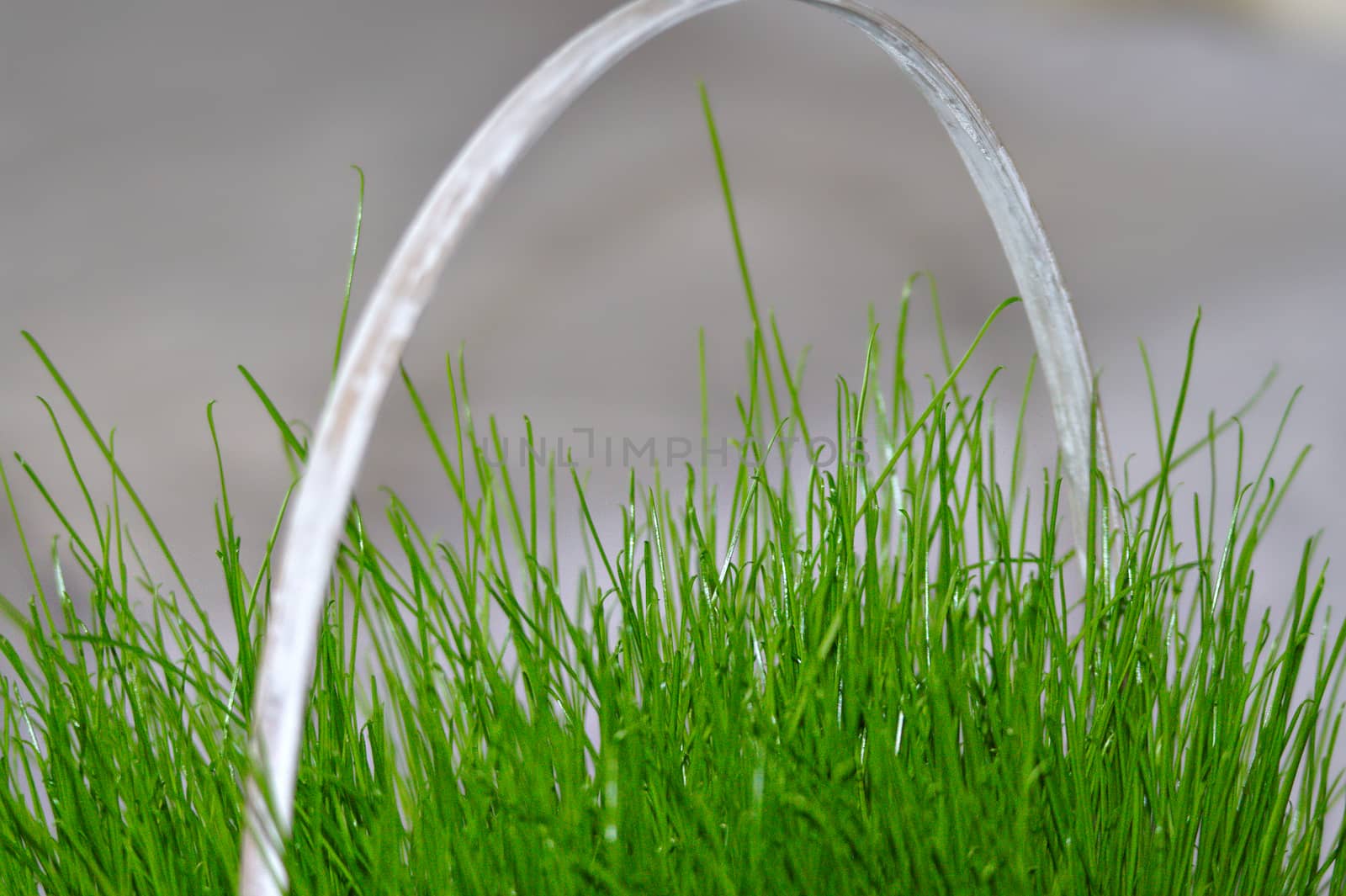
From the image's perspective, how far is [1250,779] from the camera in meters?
0.56

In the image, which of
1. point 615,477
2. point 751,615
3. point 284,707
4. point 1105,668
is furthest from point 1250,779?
point 615,477

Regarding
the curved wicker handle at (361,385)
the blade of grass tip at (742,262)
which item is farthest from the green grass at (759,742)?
the curved wicker handle at (361,385)

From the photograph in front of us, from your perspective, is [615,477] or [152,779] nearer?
[152,779]

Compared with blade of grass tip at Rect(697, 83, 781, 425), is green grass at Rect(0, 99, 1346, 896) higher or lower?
lower

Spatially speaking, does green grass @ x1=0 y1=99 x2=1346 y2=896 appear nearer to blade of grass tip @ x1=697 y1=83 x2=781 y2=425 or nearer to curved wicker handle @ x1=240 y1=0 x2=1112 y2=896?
blade of grass tip @ x1=697 y1=83 x2=781 y2=425

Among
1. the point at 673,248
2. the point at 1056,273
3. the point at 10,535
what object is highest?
the point at 673,248

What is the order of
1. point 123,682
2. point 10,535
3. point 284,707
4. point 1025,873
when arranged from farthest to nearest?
point 10,535 → point 123,682 → point 1025,873 → point 284,707

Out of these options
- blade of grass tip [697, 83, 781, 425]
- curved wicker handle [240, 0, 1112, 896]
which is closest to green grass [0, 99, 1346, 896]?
blade of grass tip [697, 83, 781, 425]

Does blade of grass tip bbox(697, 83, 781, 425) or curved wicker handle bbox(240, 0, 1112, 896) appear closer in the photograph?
curved wicker handle bbox(240, 0, 1112, 896)

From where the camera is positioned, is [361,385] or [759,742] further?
[759,742]

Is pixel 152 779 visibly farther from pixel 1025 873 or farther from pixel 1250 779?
pixel 1250 779

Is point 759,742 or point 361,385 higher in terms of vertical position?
point 361,385

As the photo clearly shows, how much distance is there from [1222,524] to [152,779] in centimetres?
137

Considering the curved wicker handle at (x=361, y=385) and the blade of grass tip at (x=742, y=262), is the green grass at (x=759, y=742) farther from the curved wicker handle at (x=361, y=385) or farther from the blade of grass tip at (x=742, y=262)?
the curved wicker handle at (x=361, y=385)
